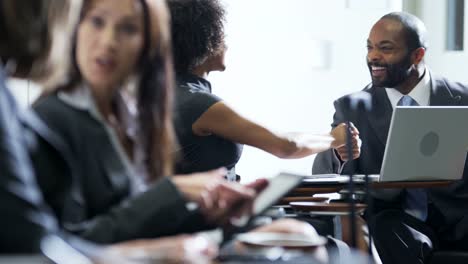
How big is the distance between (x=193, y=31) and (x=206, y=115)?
0.35 meters

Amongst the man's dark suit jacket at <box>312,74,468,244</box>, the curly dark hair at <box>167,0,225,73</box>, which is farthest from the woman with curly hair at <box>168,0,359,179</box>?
the man's dark suit jacket at <box>312,74,468,244</box>

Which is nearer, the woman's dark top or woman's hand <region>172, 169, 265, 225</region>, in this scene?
woman's hand <region>172, 169, 265, 225</region>

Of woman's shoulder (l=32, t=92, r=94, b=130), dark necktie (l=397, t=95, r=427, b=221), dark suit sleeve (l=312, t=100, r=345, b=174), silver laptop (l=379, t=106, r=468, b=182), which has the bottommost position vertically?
dark necktie (l=397, t=95, r=427, b=221)

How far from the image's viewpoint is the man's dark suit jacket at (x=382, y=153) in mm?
4094

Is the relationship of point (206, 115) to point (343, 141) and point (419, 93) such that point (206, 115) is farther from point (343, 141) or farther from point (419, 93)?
point (419, 93)

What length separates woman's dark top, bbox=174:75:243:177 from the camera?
341cm

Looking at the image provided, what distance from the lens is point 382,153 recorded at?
4.16 metres

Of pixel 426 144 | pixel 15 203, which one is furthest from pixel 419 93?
pixel 15 203

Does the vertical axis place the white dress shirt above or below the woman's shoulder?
below

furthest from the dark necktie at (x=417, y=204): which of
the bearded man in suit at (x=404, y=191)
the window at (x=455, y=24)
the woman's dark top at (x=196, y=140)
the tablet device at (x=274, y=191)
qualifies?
the tablet device at (x=274, y=191)

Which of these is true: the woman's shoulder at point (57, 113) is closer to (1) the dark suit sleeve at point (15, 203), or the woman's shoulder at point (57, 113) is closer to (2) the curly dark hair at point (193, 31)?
(1) the dark suit sleeve at point (15, 203)

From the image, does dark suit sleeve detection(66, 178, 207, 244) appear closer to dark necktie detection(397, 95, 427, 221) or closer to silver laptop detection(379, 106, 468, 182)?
silver laptop detection(379, 106, 468, 182)

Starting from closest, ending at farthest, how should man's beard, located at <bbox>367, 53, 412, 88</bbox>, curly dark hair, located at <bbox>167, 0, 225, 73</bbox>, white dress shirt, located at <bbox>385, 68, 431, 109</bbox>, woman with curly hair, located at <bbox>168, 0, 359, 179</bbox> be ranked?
woman with curly hair, located at <bbox>168, 0, 359, 179</bbox>
curly dark hair, located at <bbox>167, 0, 225, 73</bbox>
white dress shirt, located at <bbox>385, 68, 431, 109</bbox>
man's beard, located at <bbox>367, 53, 412, 88</bbox>

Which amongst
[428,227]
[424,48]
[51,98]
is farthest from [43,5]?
[424,48]
